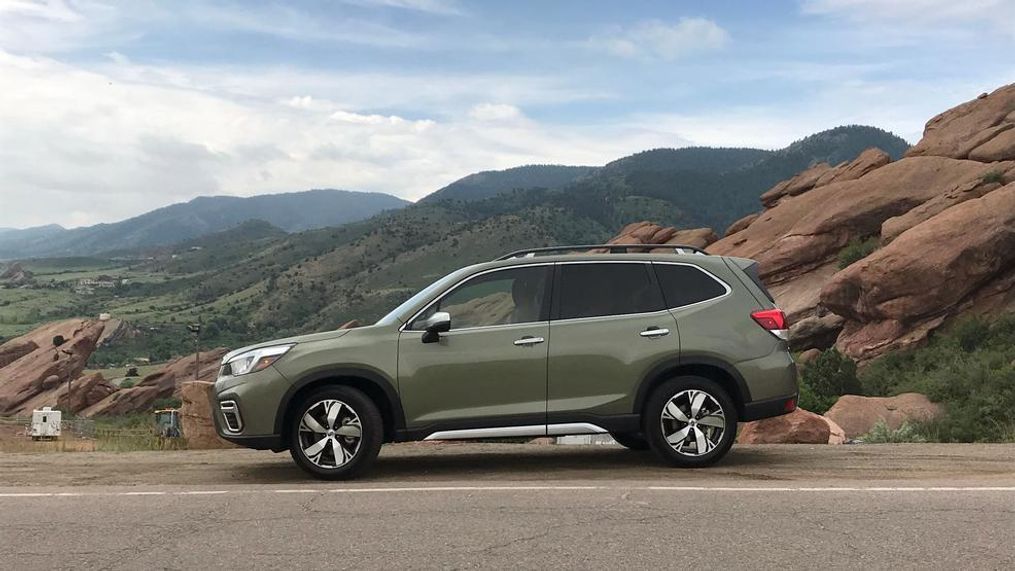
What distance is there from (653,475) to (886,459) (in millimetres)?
2768

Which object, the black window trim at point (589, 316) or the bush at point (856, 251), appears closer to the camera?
the black window trim at point (589, 316)

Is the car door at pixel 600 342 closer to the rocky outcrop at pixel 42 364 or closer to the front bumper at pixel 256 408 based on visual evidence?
the front bumper at pixel 256 408

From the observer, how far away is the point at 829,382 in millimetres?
23828

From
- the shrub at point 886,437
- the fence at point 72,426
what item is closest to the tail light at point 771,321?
the shrub at point 886,437

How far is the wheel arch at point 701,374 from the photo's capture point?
7879 mm

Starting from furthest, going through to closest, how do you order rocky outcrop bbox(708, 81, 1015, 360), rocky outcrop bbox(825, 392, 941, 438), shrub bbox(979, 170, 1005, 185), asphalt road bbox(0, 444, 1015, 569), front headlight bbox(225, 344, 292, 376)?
shrub bbox(979, 170, 1005, 185)
rocky outcrop bbox(708, 81, 1015, 360)
rocky outcrop bbox(825, 392, 941, 438)
front headlight bbox(225, 344, 292, 376)
asphalt road bbox(0, 444, 1015, 569)

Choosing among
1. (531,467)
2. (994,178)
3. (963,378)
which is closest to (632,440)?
(531,467)

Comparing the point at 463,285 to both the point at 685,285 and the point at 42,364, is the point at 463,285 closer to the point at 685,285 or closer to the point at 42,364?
the point at 685,285

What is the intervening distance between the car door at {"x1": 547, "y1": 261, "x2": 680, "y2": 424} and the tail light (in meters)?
0.81

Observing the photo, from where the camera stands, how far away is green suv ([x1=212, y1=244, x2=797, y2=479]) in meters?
7.66

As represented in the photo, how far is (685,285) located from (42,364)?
3062 inches

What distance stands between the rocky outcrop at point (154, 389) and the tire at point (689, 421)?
179 ft

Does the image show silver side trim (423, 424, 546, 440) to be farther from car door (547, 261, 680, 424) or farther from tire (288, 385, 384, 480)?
tire (288, 385, 384, 480)

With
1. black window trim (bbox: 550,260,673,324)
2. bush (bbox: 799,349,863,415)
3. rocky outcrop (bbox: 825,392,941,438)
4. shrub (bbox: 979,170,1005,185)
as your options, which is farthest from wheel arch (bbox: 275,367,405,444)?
shrub (bbox: 979,170,1005,185)
